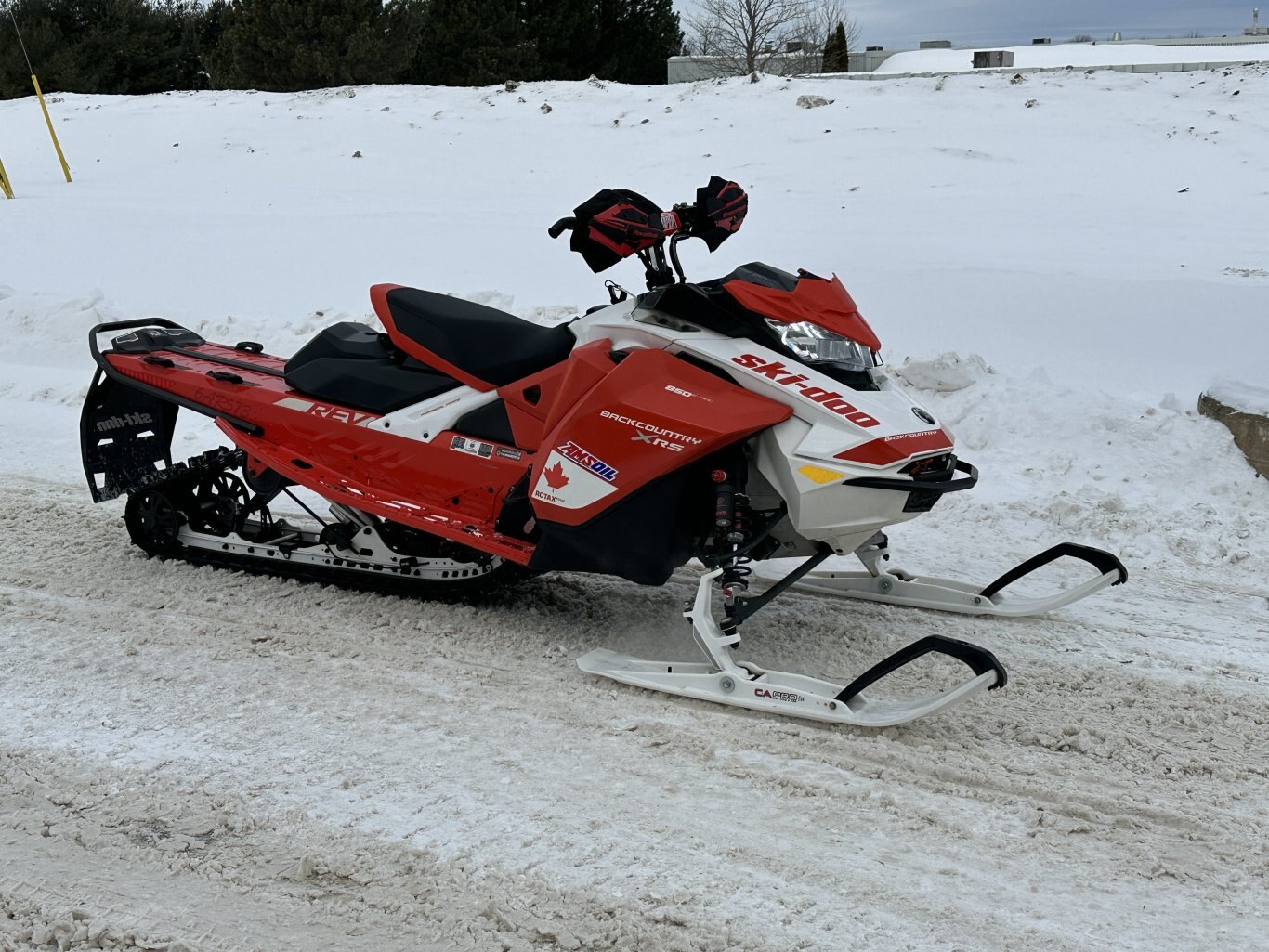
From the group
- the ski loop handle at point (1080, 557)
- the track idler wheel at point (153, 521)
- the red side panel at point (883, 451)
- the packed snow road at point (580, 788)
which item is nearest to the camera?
the packed snow road at point (580, 788)

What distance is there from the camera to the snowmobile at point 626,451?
3318mm

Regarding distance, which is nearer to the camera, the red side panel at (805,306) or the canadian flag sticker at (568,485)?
the red side panel at (805,306)

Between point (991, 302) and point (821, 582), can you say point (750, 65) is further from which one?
point (821, 582)

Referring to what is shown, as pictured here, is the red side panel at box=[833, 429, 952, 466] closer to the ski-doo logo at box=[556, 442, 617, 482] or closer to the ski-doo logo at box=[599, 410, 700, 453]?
the ski-doo logo at box=[599, 410, 700, 453]

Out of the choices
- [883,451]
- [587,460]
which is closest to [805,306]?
[883,451]

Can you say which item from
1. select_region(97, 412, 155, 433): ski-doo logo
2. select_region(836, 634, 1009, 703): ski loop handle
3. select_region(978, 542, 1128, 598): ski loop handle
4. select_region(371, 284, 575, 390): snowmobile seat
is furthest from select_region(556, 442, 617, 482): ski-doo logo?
select_region(97, 412, 155, 433): ski-doo logo

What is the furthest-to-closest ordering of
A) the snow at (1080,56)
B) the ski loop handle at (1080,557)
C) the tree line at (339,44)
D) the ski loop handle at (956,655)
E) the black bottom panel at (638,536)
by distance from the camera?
the tree line at (339,44), the snow at (1080,56), the ski loop handle at (1080,557), the black bottom panel at (638,536), the ski loop handle at (956,655)

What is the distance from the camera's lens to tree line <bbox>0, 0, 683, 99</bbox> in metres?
23.2

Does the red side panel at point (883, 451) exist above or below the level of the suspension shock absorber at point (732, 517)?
above

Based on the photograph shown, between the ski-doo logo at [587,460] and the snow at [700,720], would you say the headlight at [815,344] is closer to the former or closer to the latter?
the ski-doo logo at [587,460]

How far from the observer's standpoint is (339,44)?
23234 millimetres

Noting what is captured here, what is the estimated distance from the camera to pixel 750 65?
26016 millimetres

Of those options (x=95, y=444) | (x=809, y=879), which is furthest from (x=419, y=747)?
(x=95, y=444)

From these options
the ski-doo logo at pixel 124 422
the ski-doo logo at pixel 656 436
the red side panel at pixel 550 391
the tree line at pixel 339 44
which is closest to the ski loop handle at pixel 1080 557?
the ski-doo logo at pixel 656 436
